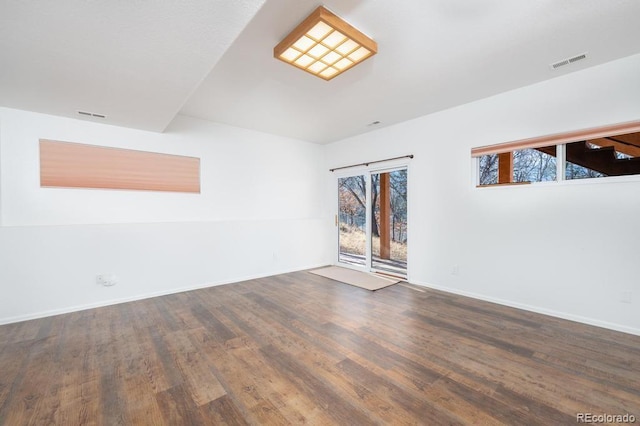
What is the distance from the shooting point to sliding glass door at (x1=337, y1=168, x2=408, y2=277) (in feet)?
15.5

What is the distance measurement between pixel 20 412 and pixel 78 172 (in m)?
2.86

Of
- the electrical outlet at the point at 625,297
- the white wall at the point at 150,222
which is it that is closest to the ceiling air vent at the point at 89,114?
the white wall at the point at 150,222

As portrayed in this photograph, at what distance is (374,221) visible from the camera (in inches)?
203

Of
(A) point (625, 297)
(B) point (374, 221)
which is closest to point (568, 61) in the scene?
(A) point (625, 297)

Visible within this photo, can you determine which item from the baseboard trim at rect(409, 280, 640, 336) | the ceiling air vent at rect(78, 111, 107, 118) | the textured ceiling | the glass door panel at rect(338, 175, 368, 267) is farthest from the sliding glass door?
the ceiling air vent at rect(78, 111, 107, 118)

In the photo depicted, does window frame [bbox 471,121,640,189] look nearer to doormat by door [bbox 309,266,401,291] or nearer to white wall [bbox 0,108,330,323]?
doormat by door [bbox 309,266,401,291]

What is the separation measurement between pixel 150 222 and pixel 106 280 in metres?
0.92

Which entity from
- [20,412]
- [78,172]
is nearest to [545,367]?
[20,412]

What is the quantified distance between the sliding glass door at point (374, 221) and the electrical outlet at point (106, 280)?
4083 mm

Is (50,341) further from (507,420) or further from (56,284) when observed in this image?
(507,420)

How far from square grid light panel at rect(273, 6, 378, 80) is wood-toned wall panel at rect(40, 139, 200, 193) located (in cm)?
265

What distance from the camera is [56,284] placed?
3160mm

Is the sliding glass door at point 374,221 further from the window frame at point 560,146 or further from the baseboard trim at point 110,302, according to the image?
the baseboard trim at point 110,302

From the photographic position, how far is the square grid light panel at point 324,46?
202cm
